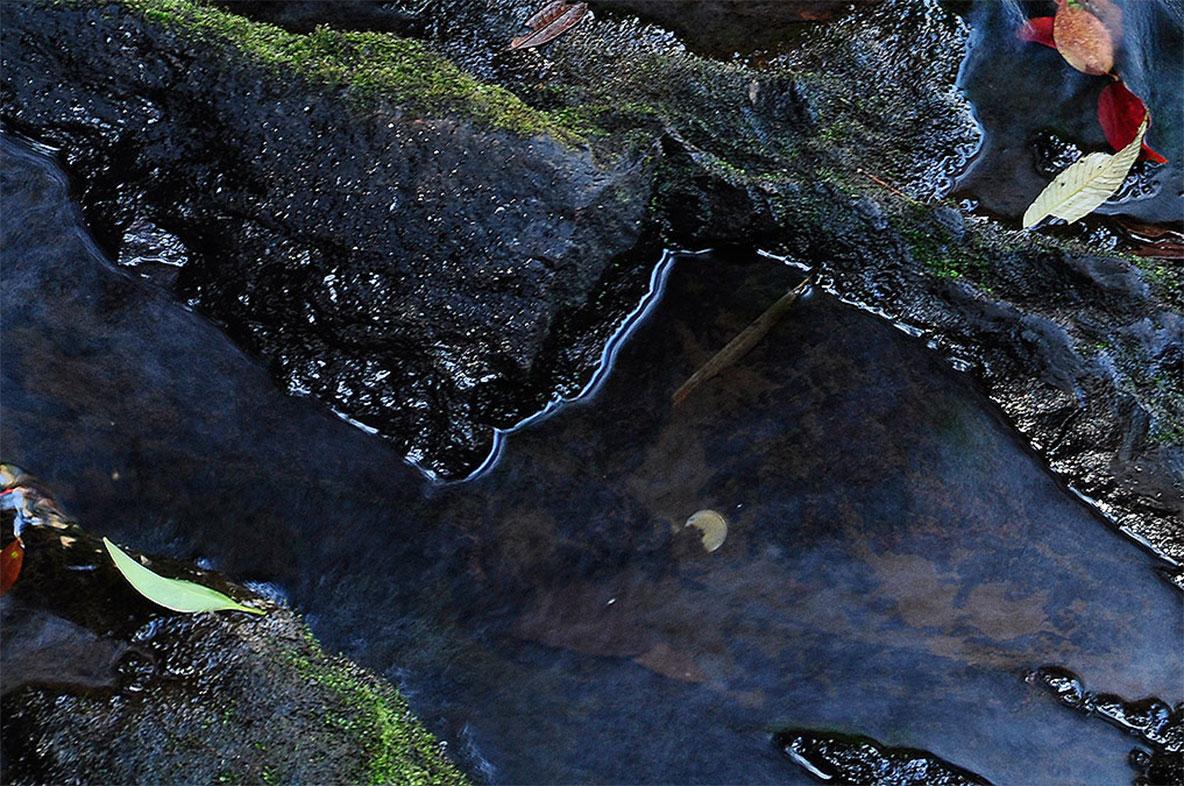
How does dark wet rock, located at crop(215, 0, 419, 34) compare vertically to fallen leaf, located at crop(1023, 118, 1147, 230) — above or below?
above

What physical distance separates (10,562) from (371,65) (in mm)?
1415

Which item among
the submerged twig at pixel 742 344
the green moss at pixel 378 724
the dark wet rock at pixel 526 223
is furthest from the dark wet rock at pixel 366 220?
the green moss at pixel 378 724

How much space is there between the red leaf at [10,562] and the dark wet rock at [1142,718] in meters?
2.16

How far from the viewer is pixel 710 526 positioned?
8.33 ft

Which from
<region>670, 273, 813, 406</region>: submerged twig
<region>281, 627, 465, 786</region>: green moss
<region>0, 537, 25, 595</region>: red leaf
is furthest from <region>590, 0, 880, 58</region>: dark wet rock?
<region>0, 537, 25, 595</region>: red leaf

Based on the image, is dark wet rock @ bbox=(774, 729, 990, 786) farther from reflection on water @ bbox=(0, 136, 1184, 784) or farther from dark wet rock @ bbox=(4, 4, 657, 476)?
dark wet rock @ bbox=(4, 4, 657, 476)

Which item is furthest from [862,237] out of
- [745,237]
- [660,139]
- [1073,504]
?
[1073,504]

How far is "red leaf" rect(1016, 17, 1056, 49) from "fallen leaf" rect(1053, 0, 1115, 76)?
0.02 meters

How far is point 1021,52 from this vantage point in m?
3.08

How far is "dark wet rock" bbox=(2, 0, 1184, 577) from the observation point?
2525 mm

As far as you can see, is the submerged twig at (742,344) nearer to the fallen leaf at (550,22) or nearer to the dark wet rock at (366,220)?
the dark wet rock at (366,220)

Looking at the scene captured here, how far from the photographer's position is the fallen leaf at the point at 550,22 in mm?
3076


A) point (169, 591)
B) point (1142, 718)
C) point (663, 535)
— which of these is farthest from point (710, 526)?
point (169, 591)

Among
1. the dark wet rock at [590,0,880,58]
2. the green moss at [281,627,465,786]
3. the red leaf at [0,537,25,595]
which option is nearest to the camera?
the green moss at [281,627,465,786]
